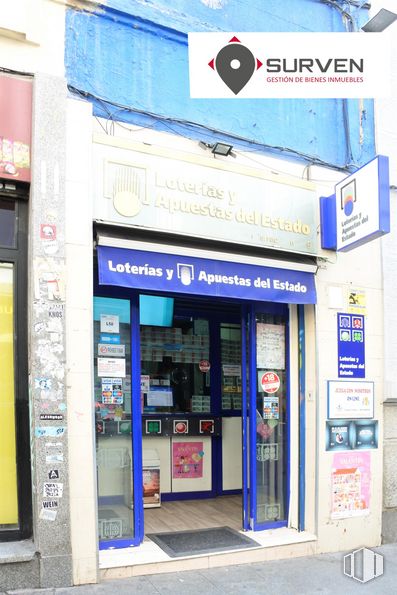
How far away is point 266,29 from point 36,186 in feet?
11.9

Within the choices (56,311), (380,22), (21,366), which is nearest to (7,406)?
(21,366)

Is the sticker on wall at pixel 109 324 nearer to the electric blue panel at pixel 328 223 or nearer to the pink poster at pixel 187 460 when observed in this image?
the electric blue panel at pixel 328 223

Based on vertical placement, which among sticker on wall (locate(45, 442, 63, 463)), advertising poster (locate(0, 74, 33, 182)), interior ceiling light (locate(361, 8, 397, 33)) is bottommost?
sticker on wall (locate(45, 442, 63, 463))

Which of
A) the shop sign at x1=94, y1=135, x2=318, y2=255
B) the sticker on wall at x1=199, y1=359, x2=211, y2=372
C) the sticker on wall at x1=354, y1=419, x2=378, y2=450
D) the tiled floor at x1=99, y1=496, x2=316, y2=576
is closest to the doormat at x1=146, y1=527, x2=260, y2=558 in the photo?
the tiled floor at x1=99, y1=496, x2=316, y2=576

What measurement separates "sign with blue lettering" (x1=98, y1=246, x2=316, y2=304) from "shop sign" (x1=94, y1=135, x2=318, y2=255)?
278mm

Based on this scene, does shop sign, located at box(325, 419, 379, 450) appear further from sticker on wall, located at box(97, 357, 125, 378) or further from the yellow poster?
the yellow poster

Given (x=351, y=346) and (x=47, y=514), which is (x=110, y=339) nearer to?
(x=47, y=514)

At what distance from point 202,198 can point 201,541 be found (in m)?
3.62

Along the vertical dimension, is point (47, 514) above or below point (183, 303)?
below

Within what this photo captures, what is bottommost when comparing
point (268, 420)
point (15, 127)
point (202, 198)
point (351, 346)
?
point (268, 420)

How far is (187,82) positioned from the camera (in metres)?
6.20

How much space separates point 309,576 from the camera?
5.43 m

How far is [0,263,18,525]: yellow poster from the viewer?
489cm

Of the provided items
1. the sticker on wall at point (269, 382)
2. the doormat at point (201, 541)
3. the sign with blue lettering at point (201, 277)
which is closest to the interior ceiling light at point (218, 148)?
the sign with blue lettering at point (201, 277)
